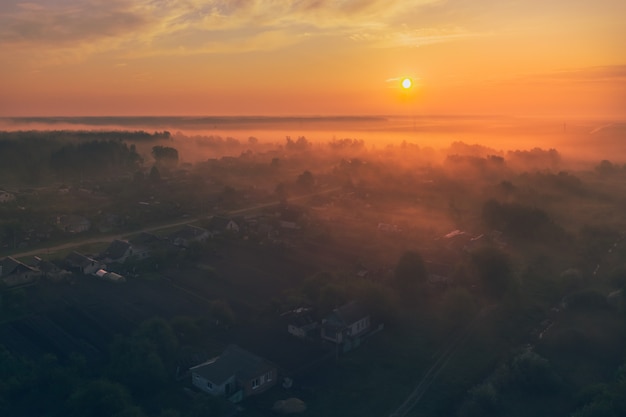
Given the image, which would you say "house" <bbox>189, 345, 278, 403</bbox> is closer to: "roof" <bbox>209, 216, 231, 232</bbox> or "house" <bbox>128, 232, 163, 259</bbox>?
"house" <bbox>128, 232, 163, 259</bbox>

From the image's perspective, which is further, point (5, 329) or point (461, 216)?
point (461, 216)

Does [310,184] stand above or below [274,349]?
above

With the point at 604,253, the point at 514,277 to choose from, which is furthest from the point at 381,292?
the point at 604,253

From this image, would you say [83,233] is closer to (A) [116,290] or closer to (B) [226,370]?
(A) [116,290]

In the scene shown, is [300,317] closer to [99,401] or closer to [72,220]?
[99,401]

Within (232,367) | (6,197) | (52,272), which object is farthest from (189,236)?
(6,197)

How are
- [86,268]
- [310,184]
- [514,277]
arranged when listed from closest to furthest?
[514,277]
[86,268]
[310,184]

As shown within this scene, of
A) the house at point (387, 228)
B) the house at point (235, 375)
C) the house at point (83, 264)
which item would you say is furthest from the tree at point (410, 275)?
the house at point (83, 264)
